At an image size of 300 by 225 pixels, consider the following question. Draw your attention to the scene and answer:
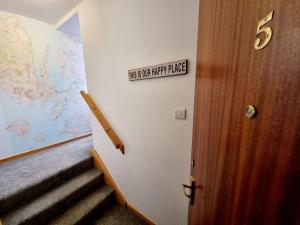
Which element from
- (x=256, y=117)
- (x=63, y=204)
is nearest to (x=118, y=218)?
(x=63, y=204)

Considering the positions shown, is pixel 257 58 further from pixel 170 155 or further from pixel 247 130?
pixel 170 155

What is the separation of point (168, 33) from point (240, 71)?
32.5 inches

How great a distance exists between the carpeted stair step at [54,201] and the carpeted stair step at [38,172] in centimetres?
8

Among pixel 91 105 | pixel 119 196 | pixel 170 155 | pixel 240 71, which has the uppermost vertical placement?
pixel 240 71

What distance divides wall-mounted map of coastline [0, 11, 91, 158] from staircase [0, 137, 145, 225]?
0.46m

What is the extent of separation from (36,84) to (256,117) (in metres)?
2.90

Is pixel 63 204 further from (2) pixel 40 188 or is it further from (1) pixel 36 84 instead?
(1) pixel 36 84

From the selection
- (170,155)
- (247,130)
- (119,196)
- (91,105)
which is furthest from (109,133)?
(247,130)

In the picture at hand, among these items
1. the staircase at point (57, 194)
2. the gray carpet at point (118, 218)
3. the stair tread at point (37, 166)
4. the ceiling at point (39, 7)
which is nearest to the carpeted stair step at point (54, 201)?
the staircase at point (57, 194)

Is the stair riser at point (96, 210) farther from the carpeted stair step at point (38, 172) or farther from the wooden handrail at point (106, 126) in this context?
the wooden handrail at point (106, 126)

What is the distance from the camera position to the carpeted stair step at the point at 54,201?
1.27m

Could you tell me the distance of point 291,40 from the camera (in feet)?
0.78

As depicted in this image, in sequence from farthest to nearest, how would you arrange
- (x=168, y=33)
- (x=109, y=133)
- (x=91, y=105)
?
(x=91, y=105), (x=109, y=133), (x=168, y=33)

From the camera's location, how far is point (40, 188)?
5.05 feet
